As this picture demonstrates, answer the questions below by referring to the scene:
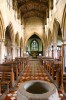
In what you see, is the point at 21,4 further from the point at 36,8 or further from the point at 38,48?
the point at 38,48

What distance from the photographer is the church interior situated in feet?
6.71

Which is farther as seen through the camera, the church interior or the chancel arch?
the chancel arch

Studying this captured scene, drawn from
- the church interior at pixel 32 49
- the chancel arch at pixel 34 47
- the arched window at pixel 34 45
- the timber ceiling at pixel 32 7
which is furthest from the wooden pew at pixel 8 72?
the arched window at pixel 34 45

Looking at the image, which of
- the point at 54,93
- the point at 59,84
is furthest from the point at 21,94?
the point at 59,84

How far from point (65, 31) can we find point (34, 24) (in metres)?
18.2

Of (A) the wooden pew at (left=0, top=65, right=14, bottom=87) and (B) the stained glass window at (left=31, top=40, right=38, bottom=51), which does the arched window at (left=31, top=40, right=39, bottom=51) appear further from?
(A) the wooden pew at (left=0, top=65, right=14, bottom=87)

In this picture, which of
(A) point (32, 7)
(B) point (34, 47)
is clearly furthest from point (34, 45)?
(A) point (32, 7)

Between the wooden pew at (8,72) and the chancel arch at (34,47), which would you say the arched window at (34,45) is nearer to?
the chancel arch at (34,47)

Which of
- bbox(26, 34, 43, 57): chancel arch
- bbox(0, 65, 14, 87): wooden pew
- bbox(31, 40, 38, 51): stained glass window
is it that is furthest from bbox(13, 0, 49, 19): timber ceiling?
bbox(0, 65, 14, 87): wooden pew

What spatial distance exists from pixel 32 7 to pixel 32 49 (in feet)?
41.9

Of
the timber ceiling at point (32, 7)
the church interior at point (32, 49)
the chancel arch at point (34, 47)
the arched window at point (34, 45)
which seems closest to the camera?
the church interior at point (32, 49)

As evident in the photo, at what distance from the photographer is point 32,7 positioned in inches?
956

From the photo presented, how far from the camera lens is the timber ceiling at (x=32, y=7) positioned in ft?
71.6

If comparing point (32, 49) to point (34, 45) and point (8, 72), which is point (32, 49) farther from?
point (8, 72)
